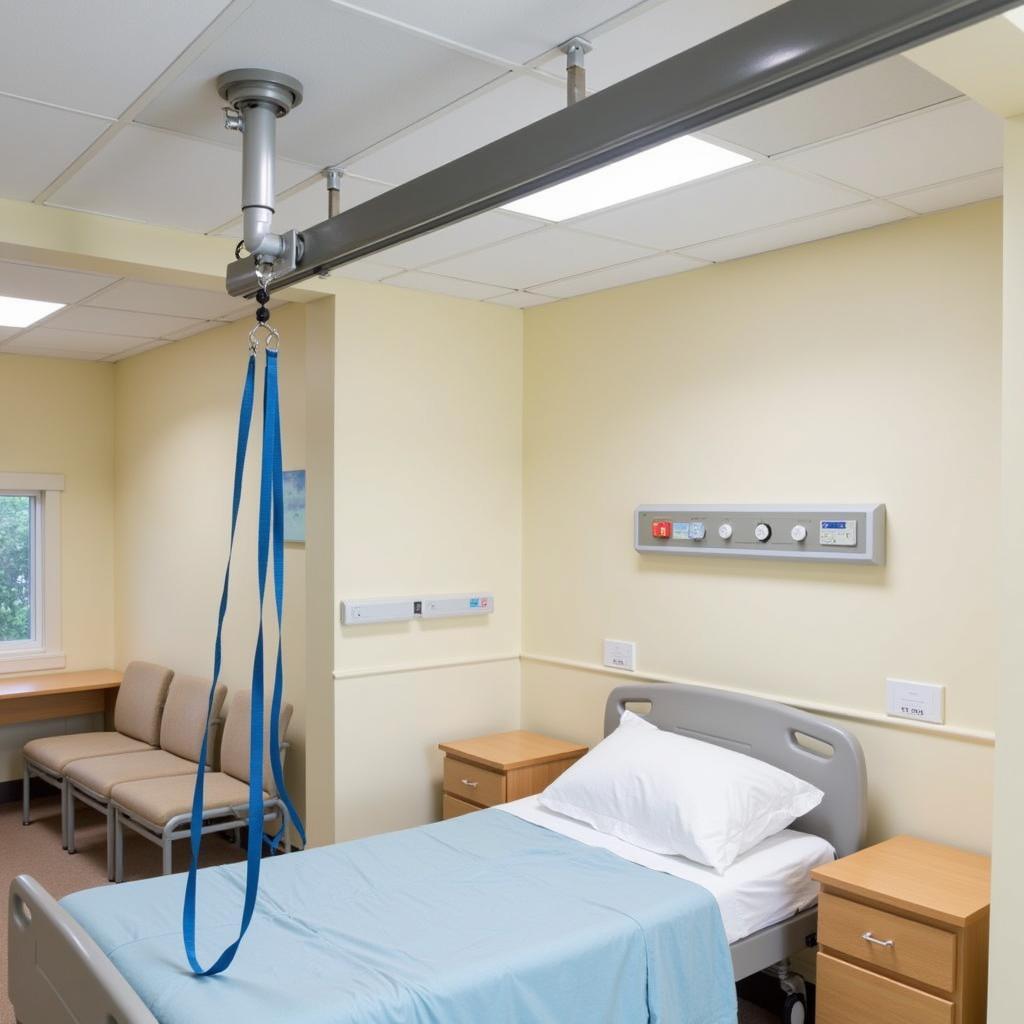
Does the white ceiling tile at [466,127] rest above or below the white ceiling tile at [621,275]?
above

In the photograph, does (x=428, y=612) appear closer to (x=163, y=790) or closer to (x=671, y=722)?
(x=671, y=722)

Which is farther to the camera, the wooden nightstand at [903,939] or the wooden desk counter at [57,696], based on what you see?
the wooden desk counter at [57,696]

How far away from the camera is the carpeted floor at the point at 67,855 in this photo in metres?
4.39

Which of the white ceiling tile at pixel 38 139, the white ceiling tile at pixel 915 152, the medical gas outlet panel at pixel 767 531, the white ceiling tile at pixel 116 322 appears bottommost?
the medical gas outlet panel at pixel 767 531

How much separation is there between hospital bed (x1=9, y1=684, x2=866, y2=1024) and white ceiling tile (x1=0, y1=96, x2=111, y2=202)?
1.88 m

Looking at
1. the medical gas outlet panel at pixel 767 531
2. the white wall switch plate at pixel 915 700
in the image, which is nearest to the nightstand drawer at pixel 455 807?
the medical gas outlet panel at pixel 767 531

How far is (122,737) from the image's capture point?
17.5 ft

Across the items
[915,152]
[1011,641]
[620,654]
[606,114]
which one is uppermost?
[915,152]

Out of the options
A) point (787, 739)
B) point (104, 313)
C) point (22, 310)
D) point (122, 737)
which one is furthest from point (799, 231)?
point (122, 737)

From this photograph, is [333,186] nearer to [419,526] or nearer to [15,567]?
[419,526]

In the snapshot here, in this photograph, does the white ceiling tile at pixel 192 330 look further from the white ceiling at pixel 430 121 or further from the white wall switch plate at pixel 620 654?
the white wall switch plate at pixel 620 654

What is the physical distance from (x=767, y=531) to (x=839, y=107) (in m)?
1.45

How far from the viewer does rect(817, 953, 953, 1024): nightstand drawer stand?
7.86 ft

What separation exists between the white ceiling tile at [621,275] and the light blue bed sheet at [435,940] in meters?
1.97
